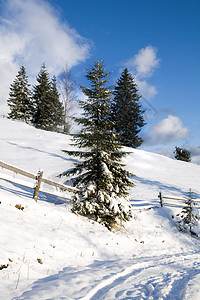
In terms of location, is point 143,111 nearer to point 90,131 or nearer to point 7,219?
point 90,131

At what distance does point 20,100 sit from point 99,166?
32885 millimetres

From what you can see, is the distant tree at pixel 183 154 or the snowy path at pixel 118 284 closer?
the snowy path at pixel 118 284

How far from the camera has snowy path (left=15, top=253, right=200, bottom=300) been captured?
267cm

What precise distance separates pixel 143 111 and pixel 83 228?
24.9m

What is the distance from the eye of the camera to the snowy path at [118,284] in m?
2.67

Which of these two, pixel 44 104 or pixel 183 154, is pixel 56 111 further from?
pixel 183 154

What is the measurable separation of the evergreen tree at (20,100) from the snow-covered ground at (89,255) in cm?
3028

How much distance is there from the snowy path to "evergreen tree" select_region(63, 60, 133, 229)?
3.23 meters

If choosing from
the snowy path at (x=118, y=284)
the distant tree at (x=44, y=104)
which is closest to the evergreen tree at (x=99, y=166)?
the snowy path at (x=118, y=284)

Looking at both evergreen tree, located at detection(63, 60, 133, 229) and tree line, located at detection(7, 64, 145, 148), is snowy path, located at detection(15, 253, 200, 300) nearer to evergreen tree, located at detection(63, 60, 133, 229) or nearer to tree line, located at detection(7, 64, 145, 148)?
evergreen tree, located at detection(63, 60, 133, 229)

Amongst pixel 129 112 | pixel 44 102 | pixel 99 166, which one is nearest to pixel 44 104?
pixel 44 102

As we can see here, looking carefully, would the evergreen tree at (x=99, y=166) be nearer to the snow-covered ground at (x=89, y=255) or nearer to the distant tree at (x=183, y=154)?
the snow-covered ground at (x=89, y=255)

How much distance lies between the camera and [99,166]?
25.4 feet

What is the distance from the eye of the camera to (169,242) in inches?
319
